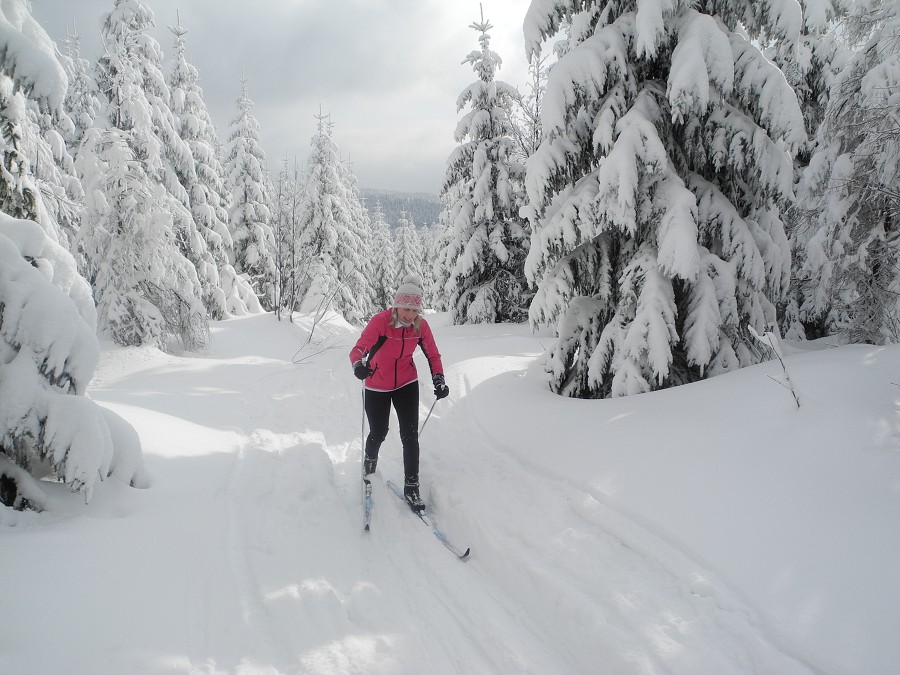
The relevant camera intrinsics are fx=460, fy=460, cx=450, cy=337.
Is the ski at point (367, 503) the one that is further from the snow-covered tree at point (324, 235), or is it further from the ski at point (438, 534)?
the snow-covered tree at point (324, 235)

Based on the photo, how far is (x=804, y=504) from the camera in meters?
3.45

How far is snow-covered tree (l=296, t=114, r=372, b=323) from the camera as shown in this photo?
83.3 feet

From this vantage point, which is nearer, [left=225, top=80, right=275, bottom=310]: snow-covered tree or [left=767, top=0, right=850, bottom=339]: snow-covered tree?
[left=767, top=0, right=850, bottom=339]: snow-covered tree

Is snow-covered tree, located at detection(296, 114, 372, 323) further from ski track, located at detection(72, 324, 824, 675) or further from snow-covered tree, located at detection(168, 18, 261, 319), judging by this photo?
ski track, located at detection(72, 324, 824, 675)

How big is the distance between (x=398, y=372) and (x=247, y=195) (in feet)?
80.7

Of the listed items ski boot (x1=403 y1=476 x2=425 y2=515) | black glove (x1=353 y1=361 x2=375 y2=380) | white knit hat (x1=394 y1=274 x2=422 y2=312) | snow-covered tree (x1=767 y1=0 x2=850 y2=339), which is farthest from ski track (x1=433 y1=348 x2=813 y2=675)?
snow-covered tree (x1=767 y1=0 x2=850 y2=339)

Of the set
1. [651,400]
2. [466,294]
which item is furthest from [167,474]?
[466,294]

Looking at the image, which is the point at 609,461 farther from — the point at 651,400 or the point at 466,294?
the point at 466,294

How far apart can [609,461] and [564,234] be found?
3.30m

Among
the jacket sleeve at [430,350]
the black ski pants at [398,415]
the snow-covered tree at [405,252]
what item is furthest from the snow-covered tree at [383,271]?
the black ski pants at [398,415]

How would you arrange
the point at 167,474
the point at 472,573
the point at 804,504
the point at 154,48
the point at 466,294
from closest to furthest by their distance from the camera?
the point at 804,504, the point at 472,573, the point at 167,474, the point at 154,48, the point at 466,294

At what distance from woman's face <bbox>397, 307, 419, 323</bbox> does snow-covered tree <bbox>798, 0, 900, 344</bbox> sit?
6385 millimetres

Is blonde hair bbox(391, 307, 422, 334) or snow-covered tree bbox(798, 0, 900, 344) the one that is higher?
snow-covered tree bbox(798, 0, 900, 344)

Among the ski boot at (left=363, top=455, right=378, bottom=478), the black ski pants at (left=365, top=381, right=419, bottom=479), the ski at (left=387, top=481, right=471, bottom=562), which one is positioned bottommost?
the ski at (left=387, top=481, right=471, bottom=562)
